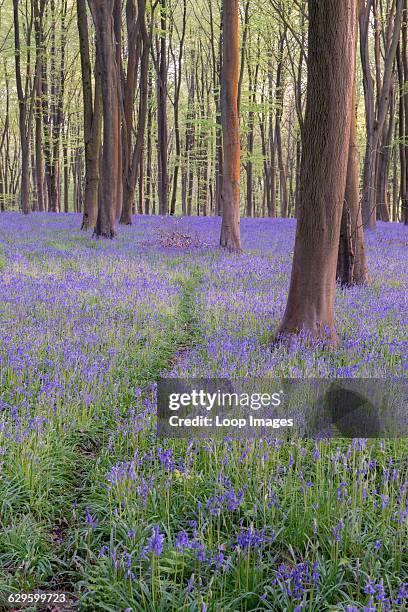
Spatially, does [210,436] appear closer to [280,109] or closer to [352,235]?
[352,235]

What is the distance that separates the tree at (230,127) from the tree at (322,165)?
8116 millimetres

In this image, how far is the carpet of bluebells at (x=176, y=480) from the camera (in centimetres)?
227

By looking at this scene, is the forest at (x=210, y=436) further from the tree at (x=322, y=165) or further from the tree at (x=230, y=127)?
the tree at (x=230, y=127)

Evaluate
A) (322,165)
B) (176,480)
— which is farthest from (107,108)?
(176,480)

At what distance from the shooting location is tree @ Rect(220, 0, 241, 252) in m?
13.2

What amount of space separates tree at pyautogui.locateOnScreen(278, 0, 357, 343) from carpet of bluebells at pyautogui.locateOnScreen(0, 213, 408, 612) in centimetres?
53

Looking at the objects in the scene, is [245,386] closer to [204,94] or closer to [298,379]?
[298,379]

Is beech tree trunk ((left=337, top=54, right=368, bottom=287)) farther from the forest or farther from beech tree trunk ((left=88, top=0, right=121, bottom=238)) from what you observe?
beech tree trunk ((left=88, top=0, right=121, bottom=238))

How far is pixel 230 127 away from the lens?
13.7m

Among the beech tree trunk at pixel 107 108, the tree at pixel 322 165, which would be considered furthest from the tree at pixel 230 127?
the tree at pixel 322 165

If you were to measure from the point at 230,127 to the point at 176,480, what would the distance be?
12.1 m

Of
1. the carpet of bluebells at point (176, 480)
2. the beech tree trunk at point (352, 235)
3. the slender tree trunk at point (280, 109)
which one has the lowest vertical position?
the carpet of bluebells at point (176, 480)

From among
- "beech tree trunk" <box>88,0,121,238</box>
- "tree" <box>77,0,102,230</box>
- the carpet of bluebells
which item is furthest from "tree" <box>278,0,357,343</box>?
"tree" <box>77,0,102,230</box>

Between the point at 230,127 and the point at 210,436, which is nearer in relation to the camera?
the point at 210,436
